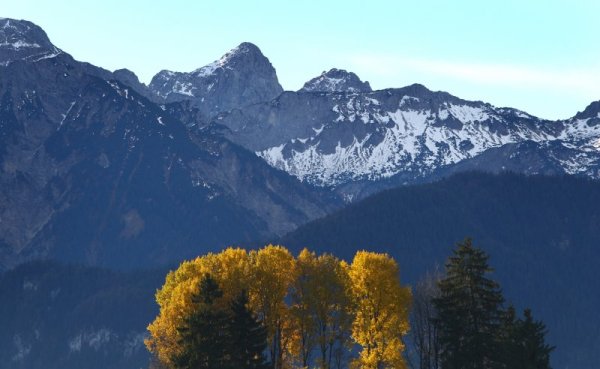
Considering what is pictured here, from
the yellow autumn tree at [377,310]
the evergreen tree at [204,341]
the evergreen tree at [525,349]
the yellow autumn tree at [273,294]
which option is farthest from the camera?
the yellow autumn tree at [273,294]

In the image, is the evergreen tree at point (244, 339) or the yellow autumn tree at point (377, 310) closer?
the evergreen tree at point (244, 339)

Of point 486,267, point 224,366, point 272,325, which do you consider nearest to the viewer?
point 224,366

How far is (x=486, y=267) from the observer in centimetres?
10756

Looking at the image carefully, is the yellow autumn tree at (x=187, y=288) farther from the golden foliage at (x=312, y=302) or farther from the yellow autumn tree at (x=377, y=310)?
the yellow autumn tree at (x=377, y=310)

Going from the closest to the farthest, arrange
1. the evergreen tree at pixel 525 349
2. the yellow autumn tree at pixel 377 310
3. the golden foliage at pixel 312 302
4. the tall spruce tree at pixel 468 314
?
the evergreen tree at pixel 525 349
the tall spruce tree at pixel 468 314
the yellow autumn tree at pixel 377 310
the golden foliage at pixel 312 302

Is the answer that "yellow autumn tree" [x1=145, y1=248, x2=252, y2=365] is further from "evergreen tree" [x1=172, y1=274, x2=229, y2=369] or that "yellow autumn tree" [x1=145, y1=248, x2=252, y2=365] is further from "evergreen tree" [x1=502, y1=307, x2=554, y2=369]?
"evergreen tree" [x1=502, y1=307, x2=554, y2=369]

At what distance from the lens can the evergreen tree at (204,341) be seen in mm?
99062

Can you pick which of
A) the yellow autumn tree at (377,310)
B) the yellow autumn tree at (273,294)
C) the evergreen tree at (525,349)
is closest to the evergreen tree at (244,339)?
the yellow autumn tree at (273,294)

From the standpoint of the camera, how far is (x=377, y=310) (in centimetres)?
11444

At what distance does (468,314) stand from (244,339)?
20.2m

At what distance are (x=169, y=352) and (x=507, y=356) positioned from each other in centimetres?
3332

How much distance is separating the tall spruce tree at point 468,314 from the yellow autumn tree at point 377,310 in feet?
16.0

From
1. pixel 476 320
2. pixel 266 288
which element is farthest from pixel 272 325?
pixel 476 320

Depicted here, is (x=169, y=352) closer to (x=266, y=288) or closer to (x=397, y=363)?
(x=266, y=288)
